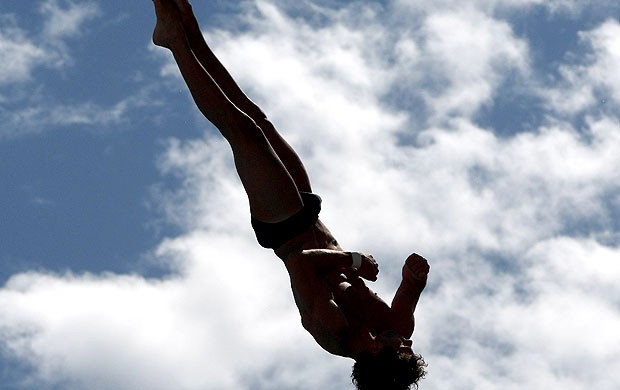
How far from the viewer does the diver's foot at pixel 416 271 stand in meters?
15.0

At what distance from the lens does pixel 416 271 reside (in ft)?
49.3

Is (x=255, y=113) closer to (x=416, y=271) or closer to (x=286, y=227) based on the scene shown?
(x=286, y=227)

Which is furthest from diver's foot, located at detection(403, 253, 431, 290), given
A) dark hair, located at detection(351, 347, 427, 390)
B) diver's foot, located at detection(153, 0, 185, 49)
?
diver's foot, located at detection(153, 0, 185, 49)

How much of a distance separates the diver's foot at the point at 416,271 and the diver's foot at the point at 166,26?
308 cm

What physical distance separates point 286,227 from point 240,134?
3.50 feet

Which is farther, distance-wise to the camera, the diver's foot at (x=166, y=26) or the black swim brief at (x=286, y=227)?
the black swim brief at (x=286, y=227)

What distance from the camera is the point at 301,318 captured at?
1456 centimetres

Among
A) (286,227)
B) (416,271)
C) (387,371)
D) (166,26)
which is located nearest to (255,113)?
(286,227)

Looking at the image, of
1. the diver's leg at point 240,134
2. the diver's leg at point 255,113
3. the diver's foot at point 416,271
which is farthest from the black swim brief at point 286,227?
the diver's foot at point 416,271

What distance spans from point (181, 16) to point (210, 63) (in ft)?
2.35

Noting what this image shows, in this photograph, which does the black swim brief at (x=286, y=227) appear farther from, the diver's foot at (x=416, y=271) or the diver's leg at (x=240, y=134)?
the diver's foot at (x=416, y=271)

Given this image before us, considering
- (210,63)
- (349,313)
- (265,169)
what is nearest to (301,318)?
(349,313)

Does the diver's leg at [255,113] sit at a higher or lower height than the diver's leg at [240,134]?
higher

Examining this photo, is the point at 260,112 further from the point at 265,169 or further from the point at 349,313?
the point at 349,313
